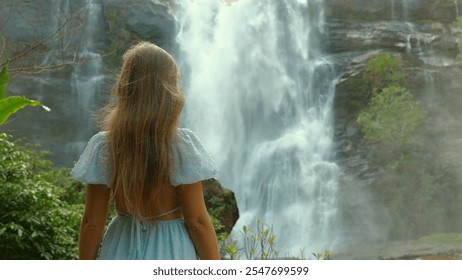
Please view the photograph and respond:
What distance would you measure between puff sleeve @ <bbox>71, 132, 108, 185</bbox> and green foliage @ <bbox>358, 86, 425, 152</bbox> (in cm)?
335

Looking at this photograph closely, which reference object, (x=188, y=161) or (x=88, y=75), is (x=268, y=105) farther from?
(x=188, y=161)

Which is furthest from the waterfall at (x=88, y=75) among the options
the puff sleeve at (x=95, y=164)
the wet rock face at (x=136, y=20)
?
the puff sleeve at (x=95, y=164)

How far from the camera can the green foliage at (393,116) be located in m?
4.88

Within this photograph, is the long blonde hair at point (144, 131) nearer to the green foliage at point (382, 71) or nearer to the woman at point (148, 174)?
the woman at point (148, 174)

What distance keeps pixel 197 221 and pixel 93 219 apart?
0.26 meters

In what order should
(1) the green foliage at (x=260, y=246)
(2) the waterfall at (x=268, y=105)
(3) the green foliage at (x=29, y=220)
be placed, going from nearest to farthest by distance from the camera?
(3) the green foliage at (x=29, y=220), (1) the green foliage at (x=260, y=246), (2) the waterfall at (x=268, y=105)

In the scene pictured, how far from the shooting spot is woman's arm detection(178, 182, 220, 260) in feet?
5.86

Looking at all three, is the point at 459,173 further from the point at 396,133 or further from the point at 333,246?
the point at 333,246

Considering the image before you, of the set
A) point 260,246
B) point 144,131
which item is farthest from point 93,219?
point 260,246

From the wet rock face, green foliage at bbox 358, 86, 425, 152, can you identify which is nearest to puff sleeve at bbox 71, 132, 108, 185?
the wet rock face

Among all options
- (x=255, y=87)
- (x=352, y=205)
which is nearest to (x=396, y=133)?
(x=352, y=205)

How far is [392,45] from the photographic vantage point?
5.04 m

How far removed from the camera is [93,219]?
5.90 feet

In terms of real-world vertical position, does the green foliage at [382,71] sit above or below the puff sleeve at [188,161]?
below
